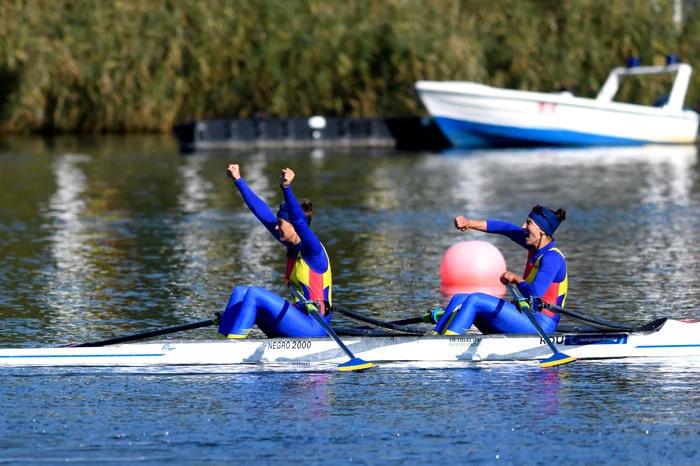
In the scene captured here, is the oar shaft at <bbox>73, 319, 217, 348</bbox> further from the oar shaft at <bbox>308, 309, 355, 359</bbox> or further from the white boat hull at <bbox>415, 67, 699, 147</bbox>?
the white boat hull at <bbox>415, 67, 699, 147</bbox>

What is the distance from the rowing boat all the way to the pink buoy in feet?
14.4

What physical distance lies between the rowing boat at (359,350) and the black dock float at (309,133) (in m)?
29.2

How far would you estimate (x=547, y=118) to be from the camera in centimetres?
4156

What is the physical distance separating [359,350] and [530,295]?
1.49m

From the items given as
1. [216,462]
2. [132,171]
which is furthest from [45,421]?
[132,171]

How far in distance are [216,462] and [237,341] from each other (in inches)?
118

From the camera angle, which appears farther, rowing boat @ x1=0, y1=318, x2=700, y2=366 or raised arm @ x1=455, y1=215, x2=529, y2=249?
raised arm @ x1=455, y1=215, x2=529, y2=249

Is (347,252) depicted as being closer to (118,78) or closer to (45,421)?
(45,421)

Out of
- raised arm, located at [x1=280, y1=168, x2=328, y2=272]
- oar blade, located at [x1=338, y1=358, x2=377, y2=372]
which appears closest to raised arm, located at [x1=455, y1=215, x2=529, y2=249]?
raised arm, located at [x1=280, y1=168, x2=328, y2=272]

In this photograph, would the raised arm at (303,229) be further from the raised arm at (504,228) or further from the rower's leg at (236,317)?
the raised arm at (504,228)

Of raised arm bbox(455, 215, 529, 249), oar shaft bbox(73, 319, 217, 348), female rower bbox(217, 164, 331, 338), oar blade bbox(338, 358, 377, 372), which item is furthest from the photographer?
raised arm bbox(455, 215, 529, 249)

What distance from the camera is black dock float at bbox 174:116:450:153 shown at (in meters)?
42.2

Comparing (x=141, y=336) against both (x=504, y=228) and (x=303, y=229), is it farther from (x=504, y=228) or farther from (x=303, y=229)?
(x=504, y=228)

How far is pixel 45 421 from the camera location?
35.0ft
